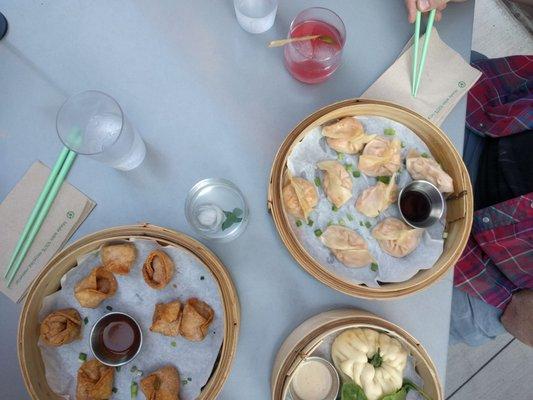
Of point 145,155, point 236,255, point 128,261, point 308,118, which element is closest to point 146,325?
point 128,261

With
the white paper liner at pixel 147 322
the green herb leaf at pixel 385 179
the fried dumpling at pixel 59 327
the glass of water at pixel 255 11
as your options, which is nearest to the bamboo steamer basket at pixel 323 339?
the white paper liner at pixel 147 322

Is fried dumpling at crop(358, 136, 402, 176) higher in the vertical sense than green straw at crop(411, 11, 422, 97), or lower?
lower

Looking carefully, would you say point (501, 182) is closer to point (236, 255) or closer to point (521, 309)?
point (521, 309)

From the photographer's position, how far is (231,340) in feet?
3.14

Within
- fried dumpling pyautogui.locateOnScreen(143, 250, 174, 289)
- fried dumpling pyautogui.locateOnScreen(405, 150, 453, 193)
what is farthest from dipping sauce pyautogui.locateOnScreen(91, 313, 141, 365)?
fried dumpling pyautogui.locateOnScreen(405, 150, 453, 193)

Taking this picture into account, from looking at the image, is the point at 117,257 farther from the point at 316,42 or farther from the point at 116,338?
the point at 316,42

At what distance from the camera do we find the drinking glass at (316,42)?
1.09 m

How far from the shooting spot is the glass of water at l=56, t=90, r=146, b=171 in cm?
102

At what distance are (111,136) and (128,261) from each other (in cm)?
33

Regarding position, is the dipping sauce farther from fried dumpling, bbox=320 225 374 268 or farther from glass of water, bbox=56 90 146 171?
fried dumpling, bbox=320 225 374 268

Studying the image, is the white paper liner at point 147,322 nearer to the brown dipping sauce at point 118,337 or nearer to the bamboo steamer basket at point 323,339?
the brown dipping sauce at point 118,337

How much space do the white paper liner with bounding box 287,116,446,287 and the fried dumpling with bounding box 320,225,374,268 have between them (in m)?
0.02

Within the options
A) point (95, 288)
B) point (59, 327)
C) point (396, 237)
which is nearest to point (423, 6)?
point (396, 237)

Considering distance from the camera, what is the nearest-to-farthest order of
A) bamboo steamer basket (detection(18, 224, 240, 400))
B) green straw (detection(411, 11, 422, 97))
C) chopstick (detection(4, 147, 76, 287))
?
bamboo steamer basket (detection(18, 224, 240, 400)) < chopstick (detection(4, 147, 76, 287)) < green straw (detection(411, 11, 422, 97))
